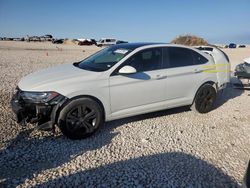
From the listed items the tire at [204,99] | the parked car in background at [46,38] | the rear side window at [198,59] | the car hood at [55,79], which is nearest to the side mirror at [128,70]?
the car hood at [55,79]

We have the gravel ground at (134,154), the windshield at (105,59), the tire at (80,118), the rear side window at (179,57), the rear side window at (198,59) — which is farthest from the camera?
the rear side window at (198,59)

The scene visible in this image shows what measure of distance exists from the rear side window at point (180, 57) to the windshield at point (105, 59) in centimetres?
91

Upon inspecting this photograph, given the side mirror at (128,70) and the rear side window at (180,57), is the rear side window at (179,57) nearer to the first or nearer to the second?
the rear side window at (180,57)

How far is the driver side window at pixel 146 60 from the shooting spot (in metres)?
5.30

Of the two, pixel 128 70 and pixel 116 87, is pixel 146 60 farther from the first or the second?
pixel 116 87

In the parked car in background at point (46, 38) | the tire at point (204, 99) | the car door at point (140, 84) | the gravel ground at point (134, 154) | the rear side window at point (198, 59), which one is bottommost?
the gravel ground at point (134, 154)

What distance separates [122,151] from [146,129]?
110 cm

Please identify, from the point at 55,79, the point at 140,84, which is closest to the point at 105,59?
the point at 140,84

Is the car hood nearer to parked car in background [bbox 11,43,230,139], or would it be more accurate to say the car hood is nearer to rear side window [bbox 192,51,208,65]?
parked car in background [bbox 11,43,230,139]

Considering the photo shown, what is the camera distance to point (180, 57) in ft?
19.6

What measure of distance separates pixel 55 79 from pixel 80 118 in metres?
0.84

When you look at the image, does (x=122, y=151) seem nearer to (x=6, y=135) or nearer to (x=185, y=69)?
(x=6, y=135)

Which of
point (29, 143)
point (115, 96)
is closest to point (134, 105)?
point (115, 96)

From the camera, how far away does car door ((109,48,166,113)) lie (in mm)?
5008
